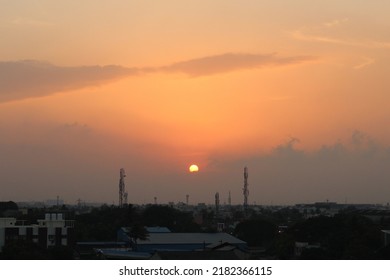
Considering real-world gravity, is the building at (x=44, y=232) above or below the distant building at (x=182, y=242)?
above

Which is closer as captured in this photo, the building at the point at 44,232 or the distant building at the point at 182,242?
the distant building at the point at 182,242

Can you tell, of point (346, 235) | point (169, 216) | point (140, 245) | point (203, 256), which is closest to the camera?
point (203, 256)

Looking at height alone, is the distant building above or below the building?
below

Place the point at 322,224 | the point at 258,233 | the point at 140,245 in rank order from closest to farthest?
the point at 140,245
the point at 322,224
the point at 258,233

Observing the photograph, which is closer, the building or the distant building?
the distant building

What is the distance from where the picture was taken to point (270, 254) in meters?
19.3

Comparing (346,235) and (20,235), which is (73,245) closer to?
(20,235)

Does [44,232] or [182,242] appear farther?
[44,232]

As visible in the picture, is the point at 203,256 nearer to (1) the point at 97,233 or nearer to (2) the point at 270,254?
(2) the point at 270,254

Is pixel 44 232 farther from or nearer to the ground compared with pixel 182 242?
farther from the ground
